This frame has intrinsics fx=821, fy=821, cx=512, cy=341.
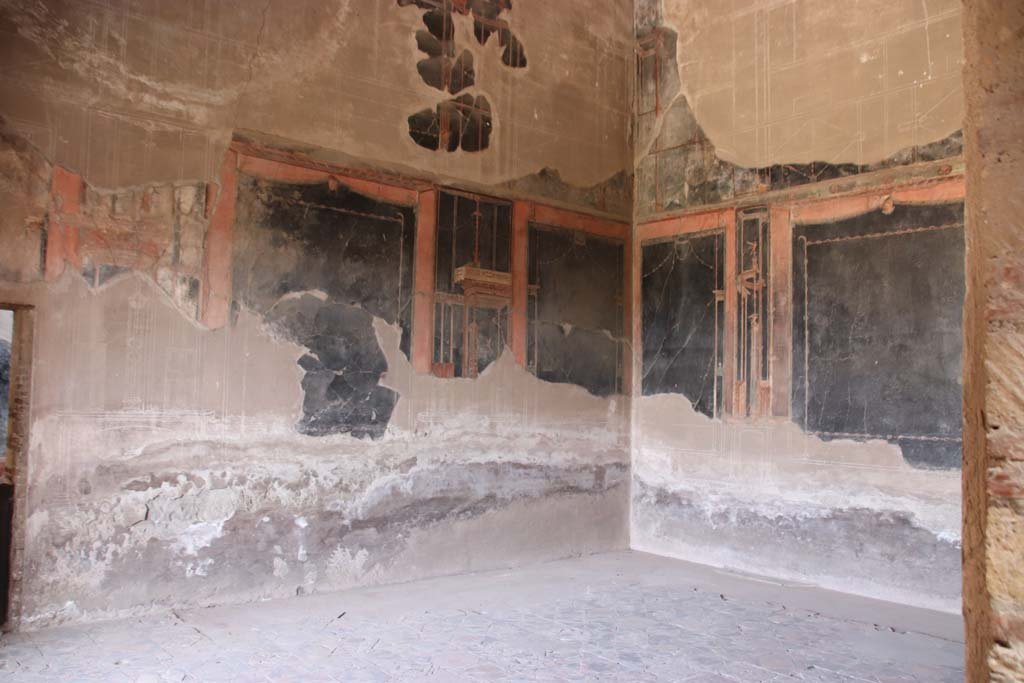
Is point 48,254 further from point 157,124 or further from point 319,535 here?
point 319,535

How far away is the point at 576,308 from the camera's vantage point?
6859mm

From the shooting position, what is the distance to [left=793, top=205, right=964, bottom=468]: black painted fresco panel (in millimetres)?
5320

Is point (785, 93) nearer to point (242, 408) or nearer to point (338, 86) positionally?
point (338, 86)

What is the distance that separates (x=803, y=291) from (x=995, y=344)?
16.7 ft

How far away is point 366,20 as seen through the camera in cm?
574

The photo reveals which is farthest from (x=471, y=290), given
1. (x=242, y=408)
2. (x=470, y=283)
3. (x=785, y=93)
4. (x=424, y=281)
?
(x=785, y=93)

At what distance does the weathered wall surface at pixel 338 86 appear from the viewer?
4539 millimetres

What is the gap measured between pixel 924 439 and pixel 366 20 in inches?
186

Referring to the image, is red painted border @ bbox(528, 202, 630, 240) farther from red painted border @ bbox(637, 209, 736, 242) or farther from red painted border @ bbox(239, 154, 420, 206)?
red painted border @ bbox(239, 154, 420, 206)

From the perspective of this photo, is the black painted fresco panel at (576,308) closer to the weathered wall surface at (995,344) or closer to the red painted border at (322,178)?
the red painted border at (322,178)

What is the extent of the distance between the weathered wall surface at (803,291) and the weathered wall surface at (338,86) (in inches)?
26.7

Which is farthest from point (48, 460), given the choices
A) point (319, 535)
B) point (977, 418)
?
point (977, 418)

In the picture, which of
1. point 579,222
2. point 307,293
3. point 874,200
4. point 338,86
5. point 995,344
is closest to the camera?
point 995,344

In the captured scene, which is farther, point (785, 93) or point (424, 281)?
point (785, 93)
